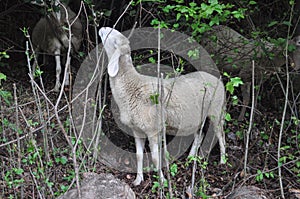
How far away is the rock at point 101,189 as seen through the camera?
9.29 feet

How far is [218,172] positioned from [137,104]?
4.39ft

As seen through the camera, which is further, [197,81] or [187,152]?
[187,152]

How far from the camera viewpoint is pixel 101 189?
2.88m

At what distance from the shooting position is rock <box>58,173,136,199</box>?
283cm

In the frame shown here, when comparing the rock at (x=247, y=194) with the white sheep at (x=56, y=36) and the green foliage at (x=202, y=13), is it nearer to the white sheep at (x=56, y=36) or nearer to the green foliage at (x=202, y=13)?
the green foliage at (x=202, y=13)

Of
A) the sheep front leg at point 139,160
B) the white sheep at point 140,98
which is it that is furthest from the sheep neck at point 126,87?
the sheep front leg at point 139,160

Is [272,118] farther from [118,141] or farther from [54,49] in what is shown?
[54,49]

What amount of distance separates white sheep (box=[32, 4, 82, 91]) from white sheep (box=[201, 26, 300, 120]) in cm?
180

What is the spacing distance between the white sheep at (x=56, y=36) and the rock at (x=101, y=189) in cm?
326

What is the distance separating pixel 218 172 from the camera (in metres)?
5.04

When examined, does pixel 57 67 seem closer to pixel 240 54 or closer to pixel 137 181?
pixel 137 181

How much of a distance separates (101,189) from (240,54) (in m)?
3.24

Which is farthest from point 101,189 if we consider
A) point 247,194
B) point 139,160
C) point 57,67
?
point 57,67

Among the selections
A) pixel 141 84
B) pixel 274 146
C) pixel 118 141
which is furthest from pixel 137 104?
pixel 274 146
